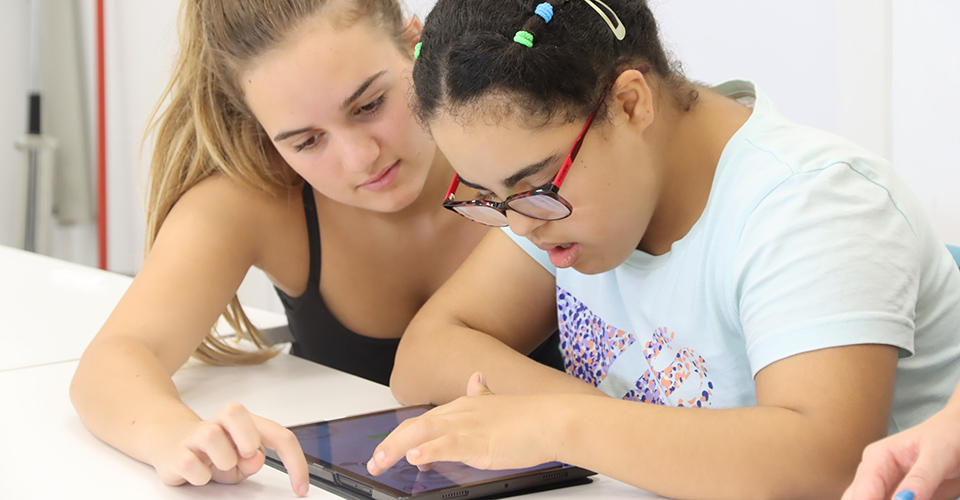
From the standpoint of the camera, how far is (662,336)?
96cm

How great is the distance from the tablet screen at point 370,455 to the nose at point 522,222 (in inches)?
9.3

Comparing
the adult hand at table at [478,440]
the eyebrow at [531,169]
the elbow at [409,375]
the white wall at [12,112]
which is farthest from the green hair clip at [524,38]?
the white wall at [12,112]

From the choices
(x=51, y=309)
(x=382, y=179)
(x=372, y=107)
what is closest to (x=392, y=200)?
(x=382, y=179)

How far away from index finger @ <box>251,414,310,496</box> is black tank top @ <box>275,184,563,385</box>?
61 centimetres

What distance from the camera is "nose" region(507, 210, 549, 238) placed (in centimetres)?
86

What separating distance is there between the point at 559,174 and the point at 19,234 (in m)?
3.74

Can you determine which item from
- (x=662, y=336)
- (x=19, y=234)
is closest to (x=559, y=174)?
(x=662, y=336)

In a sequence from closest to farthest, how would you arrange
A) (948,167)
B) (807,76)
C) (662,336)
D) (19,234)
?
(662,336)
(948,167)
(807,76)
(19,234)

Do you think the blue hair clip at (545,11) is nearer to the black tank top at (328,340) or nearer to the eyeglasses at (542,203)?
the eyeglasses at (542,203)

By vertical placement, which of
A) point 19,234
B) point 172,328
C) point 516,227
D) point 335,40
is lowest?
point 19,234

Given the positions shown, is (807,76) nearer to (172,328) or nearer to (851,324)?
(851,324)

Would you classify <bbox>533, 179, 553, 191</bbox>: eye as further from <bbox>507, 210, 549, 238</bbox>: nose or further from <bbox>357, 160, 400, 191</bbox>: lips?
<bbox>357, 160, 400, 191</bbox>: lips

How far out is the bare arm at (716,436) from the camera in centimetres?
69

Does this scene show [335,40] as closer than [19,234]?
Yes
